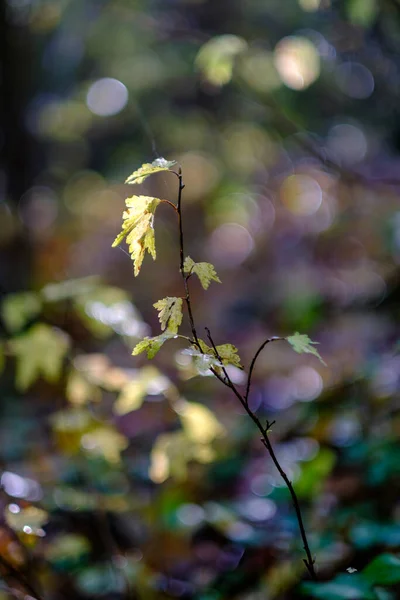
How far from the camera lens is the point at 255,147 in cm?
504

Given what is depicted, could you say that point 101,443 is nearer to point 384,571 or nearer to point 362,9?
point 384,571

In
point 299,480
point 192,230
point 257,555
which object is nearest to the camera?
point 257,555

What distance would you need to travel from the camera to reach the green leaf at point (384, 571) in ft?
3.35

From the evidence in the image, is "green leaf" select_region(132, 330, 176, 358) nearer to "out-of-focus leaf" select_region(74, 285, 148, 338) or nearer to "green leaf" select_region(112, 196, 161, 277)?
"green leaf" select_region(112, 196, 161, 277)

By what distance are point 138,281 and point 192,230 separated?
1.14m

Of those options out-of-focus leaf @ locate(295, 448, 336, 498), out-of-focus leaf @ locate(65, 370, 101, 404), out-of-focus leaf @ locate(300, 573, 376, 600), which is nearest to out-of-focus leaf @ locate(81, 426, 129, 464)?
out-of-focus leaf @ locate(65, 370, 101, 404)

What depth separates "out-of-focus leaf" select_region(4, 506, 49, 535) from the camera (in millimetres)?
1039

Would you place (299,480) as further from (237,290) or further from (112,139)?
(112,139)

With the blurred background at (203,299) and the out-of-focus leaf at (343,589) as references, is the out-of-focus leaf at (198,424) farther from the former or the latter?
the out-of-focus leaf at (343,589)

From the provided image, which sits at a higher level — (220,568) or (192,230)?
(220,568)

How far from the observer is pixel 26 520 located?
1064 mm

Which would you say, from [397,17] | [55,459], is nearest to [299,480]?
[55,459]

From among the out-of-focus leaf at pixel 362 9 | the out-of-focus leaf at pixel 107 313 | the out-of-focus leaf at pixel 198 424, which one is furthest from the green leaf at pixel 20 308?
the out-of-focus leaf at pixel 362 9

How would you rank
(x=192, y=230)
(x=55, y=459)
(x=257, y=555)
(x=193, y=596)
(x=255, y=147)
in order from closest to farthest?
(x=193, y=596) → (x=257, y=555) → (x=55, y=459) → (x=255, y=147) → (x=192, y=230)
